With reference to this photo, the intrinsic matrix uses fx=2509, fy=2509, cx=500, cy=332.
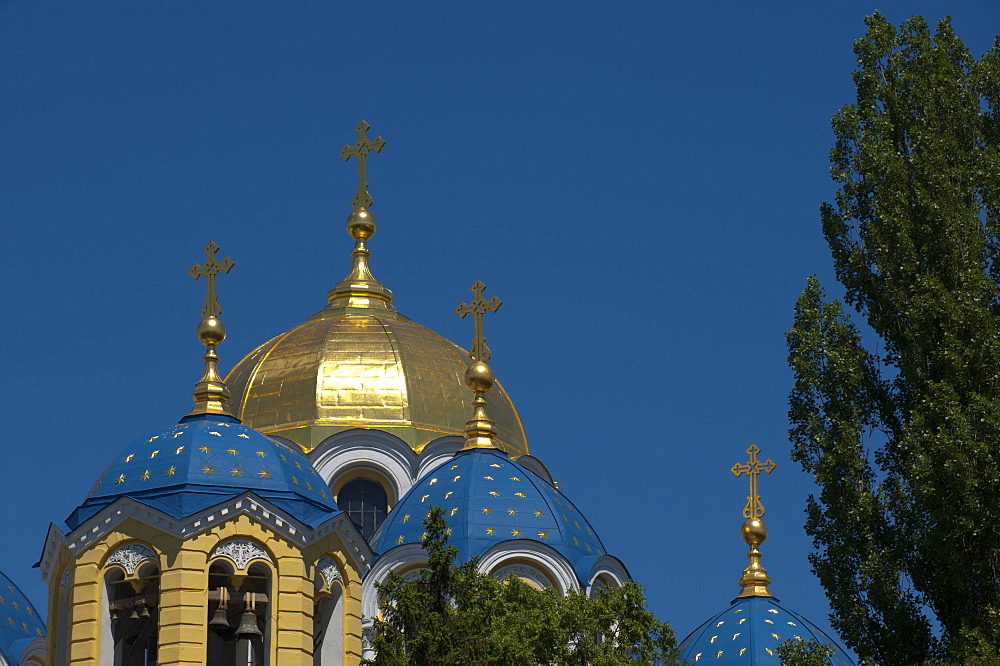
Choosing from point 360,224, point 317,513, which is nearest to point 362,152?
point 360,224

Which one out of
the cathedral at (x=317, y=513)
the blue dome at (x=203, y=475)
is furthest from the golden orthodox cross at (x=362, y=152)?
the blue dome at (x=203, y=475)

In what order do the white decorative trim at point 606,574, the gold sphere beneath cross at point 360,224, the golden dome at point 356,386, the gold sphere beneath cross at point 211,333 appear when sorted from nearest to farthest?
the gold sphere beneath cross at point 211,333, the white decorative trim at point 606,574, the golden dome at point 356,386, the gold sphere beneath cross at point 360,224

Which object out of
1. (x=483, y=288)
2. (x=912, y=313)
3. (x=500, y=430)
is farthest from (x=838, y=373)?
(x=500, y=430)

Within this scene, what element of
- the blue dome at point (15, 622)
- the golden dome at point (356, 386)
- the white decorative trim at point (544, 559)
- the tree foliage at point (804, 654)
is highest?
the golden dome at point (356, 386)

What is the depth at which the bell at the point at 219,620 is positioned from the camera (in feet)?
89.8

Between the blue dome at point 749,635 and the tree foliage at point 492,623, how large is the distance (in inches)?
256

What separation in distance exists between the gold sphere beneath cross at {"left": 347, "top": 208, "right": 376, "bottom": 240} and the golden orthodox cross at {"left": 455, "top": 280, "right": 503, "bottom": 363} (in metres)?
6.65

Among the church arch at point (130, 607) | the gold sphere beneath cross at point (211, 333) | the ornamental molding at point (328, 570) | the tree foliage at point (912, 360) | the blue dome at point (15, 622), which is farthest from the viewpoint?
the blue dome at point (15, 622)

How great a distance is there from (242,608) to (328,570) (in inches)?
46.2

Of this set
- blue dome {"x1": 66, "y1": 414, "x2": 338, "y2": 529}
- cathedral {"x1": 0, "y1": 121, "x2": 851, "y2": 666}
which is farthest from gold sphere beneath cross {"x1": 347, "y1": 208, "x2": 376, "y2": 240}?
blue dome {"x1": 66, "y1": 414, "x2": 338, "y2": 529}

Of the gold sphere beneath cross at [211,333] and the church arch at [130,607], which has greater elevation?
the gold sphere beneath cross at [211,333]

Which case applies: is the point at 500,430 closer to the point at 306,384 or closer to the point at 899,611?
the point at 306,384

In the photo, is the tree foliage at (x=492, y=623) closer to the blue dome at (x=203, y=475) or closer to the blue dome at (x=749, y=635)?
the blue dome at (x=203, y=475)

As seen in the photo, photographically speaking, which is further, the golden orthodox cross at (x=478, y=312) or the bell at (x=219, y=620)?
the golden orthodox cross at (x=478, y=312)
